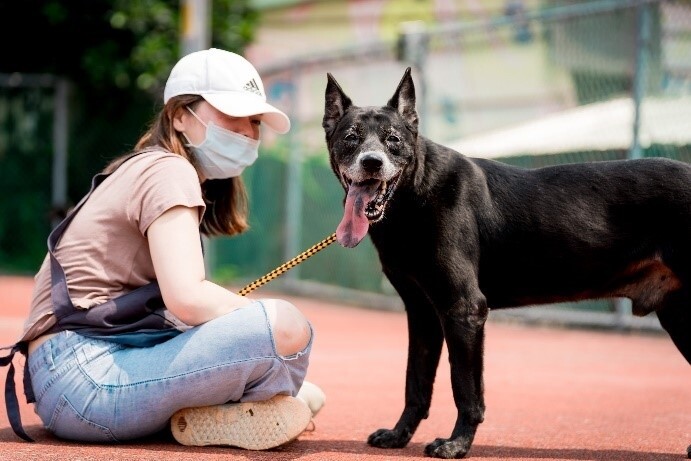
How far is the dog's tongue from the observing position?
14.2 feet

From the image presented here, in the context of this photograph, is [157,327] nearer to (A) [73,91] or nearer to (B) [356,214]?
(B) [356,214]

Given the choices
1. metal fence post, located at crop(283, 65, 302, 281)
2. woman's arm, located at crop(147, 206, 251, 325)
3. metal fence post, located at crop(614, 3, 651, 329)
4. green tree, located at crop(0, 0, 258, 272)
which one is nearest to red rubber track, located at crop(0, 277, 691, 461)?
metal fence post, located at crop(614, 3, 651, 329)

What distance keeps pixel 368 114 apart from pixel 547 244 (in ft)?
3.10

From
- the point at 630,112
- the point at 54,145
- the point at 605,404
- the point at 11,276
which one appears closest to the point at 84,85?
the point at 54,145

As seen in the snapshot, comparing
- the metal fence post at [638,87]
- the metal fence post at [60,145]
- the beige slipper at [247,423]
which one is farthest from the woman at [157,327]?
the metal fence post at [60,145]

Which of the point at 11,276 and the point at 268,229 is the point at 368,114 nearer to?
the point at 268,229

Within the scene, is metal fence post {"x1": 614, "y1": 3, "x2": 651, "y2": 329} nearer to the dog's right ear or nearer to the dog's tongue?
the dog's right ear

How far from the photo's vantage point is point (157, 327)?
14.2ft

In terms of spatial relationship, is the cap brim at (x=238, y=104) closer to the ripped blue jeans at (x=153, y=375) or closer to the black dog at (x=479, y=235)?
the black dog at (x=479, y=235)

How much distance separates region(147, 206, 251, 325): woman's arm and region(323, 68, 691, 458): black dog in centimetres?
65

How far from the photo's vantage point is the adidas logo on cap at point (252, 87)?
14.6 feet

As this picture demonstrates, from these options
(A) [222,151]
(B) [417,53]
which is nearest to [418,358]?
(A) [222,151]

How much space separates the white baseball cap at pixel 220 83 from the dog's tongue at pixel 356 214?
20.1 inches

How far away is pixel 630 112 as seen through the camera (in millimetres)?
9820
